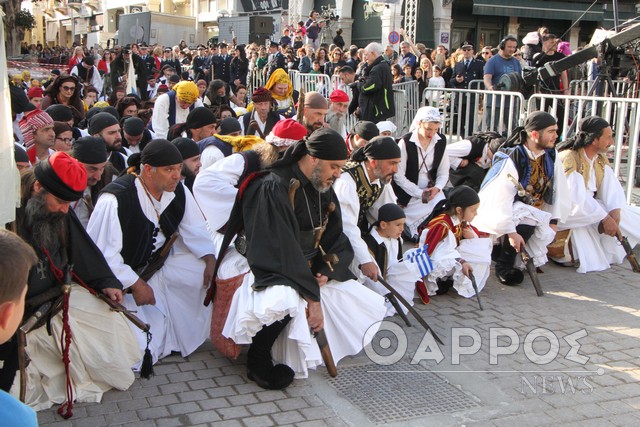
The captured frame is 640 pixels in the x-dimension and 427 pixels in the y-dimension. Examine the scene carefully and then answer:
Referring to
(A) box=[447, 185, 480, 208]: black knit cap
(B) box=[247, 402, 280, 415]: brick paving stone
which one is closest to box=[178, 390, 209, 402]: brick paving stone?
(B) box=[247, 402, 280, 415]: brick paving stone

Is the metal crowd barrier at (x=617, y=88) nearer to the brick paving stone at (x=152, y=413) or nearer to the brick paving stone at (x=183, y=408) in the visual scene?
the brick paving stone at (x=183, y=408)

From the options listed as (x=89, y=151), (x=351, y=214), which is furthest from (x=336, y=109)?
(x=89, y=151)

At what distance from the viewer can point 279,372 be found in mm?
4293

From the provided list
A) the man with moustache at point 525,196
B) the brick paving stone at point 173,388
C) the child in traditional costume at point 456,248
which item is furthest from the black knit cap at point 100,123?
the man with moustache at point 525,196

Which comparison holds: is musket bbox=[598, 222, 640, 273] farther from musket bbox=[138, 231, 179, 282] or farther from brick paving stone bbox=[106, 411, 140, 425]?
brick paving stone bbox=[106, 411, 140, 425]

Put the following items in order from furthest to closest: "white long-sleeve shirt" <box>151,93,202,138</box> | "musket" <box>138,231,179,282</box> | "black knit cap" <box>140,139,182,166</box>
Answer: "white long-sleeve shirt" <box>151,93,202,138</box> → "musket" <box>138,231,179,282</box> → "black knit cap" <box>140,139,182,166</box>

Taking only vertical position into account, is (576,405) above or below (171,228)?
below

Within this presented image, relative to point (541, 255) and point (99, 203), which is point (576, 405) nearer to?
point (541, 255)

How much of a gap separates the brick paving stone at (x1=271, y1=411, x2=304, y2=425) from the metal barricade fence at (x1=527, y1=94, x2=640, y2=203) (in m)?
5.46

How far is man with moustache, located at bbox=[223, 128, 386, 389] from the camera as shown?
421 centimetres

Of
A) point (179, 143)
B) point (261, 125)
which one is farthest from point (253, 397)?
point (261, 125)

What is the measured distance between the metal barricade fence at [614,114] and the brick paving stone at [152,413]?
19.6ft

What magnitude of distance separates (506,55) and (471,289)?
5704 mm

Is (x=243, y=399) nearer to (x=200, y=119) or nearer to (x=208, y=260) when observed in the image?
(x=208, y=260)
